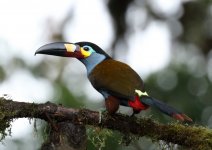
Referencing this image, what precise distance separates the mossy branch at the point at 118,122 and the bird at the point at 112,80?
95 mm

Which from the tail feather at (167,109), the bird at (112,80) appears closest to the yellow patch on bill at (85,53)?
the bird at (112,80)

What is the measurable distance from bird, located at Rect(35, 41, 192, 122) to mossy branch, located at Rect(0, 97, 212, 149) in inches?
3.7

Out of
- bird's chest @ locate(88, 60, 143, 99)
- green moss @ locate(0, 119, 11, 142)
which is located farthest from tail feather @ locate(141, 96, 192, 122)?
green moss @ locate(0, 119, 11, 142)

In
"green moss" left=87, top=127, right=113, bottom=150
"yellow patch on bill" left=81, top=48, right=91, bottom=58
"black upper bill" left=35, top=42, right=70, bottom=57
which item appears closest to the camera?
"green moss" left=87, top=127, right=113, bottom=150

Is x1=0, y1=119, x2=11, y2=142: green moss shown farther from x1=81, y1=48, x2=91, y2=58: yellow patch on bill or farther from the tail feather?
x1=81, y1=48, x2=91, y2=58: yellow patch on bill

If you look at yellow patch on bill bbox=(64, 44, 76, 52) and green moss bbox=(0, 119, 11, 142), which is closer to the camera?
green moss bbox=(0, 119, 11, 142)

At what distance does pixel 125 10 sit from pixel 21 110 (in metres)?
8.69

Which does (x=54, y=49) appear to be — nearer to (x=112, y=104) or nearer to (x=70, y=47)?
(x=70, y=47)

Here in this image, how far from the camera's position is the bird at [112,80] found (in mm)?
4797

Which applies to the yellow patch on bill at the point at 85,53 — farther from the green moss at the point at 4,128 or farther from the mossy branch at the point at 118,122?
the green moss at the point at 4,128

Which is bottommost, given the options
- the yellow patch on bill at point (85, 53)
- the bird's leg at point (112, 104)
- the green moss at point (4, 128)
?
the green moss at point (4, 128)

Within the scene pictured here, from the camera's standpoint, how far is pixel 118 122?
15.4ft

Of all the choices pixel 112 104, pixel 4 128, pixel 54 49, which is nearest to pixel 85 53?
pixel 54 49

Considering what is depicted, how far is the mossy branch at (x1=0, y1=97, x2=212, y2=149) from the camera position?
14.4 feet
